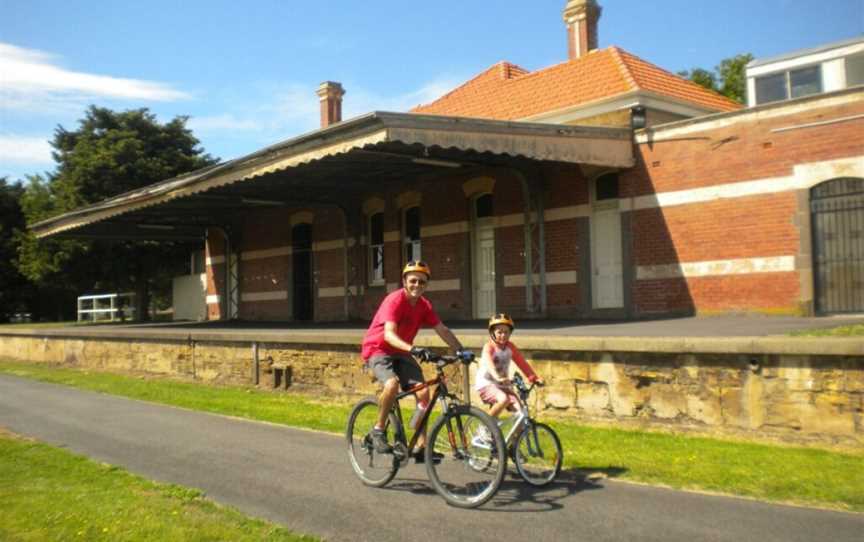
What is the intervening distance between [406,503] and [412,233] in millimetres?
15966

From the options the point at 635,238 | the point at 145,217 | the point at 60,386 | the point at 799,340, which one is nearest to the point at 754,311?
the point at 635,238

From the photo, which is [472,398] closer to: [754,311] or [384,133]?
[384,133]

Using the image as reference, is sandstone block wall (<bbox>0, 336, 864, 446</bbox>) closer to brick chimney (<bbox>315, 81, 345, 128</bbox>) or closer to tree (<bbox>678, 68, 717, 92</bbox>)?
brick chimney (<bbox>315, 81, 345, 128</bbox>)

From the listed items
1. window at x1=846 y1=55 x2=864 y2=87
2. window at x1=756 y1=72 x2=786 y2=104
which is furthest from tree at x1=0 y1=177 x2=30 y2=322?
window at x1=846 y1=55 x2=864 y2=87

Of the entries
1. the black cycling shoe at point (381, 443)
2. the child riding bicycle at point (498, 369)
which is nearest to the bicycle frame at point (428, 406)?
the black cycling shoe at point (381, 443)

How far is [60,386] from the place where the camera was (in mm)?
17250

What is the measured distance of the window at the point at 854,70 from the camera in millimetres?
16281

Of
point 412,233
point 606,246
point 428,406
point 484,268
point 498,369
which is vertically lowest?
point 428,406

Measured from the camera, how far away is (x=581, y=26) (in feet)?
75.2

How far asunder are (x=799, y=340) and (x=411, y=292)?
4.14m

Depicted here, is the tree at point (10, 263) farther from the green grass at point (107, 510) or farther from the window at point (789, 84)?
the green grass at point (107, 510)

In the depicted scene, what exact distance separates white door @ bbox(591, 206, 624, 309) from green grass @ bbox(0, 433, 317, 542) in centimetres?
1163

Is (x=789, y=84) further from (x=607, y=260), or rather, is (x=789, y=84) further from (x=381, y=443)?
(x=381, y=443)

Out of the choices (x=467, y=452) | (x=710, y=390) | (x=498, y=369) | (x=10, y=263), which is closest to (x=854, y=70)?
(x=710, y=390)
